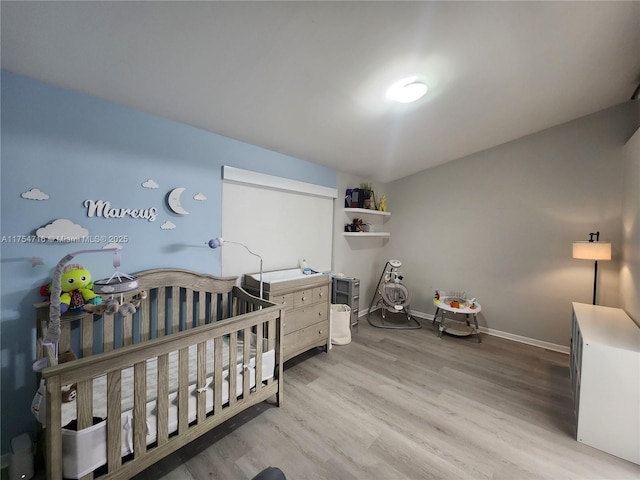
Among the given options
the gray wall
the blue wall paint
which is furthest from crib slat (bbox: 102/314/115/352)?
the gray wall

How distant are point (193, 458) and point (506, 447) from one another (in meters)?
1.97

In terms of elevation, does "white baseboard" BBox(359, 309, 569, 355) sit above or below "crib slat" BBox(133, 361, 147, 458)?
below

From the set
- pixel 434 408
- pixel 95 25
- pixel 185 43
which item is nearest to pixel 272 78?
pixel 185 43

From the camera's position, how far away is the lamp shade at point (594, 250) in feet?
8.12

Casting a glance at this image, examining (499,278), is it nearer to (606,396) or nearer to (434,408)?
(606,396)

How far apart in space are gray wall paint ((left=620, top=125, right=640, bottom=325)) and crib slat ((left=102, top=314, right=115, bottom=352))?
393 centimetres

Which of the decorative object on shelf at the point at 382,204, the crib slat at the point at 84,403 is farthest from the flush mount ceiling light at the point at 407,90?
the crib slat at the point at 84,403

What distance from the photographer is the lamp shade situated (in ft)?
8.12

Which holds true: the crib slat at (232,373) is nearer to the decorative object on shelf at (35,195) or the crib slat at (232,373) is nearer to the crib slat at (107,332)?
the crib slat at (107,332)

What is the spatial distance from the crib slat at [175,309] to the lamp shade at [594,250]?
3828mm

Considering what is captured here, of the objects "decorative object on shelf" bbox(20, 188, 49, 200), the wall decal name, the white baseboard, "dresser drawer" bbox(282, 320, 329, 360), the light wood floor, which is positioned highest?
"decorative object on shelf" bbox(20, 188, 49, 200)

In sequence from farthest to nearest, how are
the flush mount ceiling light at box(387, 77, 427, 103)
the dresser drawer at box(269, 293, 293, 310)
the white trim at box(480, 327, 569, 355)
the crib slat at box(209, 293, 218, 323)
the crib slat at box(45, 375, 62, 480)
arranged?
1. the white trim at box(480, 327, 569, 355)
2. the dresser drawer at box(269, 293, 293, 310)
3. the crib slat at box(209, 293, 218, 323)
4. the flush mount ceiling light at box(387, 77, 427, 103)
5. the crib slat at box(45, 375, 62, 480)

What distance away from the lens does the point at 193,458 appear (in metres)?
1.53

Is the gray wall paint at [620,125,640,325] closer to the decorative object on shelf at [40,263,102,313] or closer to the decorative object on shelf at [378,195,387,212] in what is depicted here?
the decorative object on shelf at [378,195,387,212]
